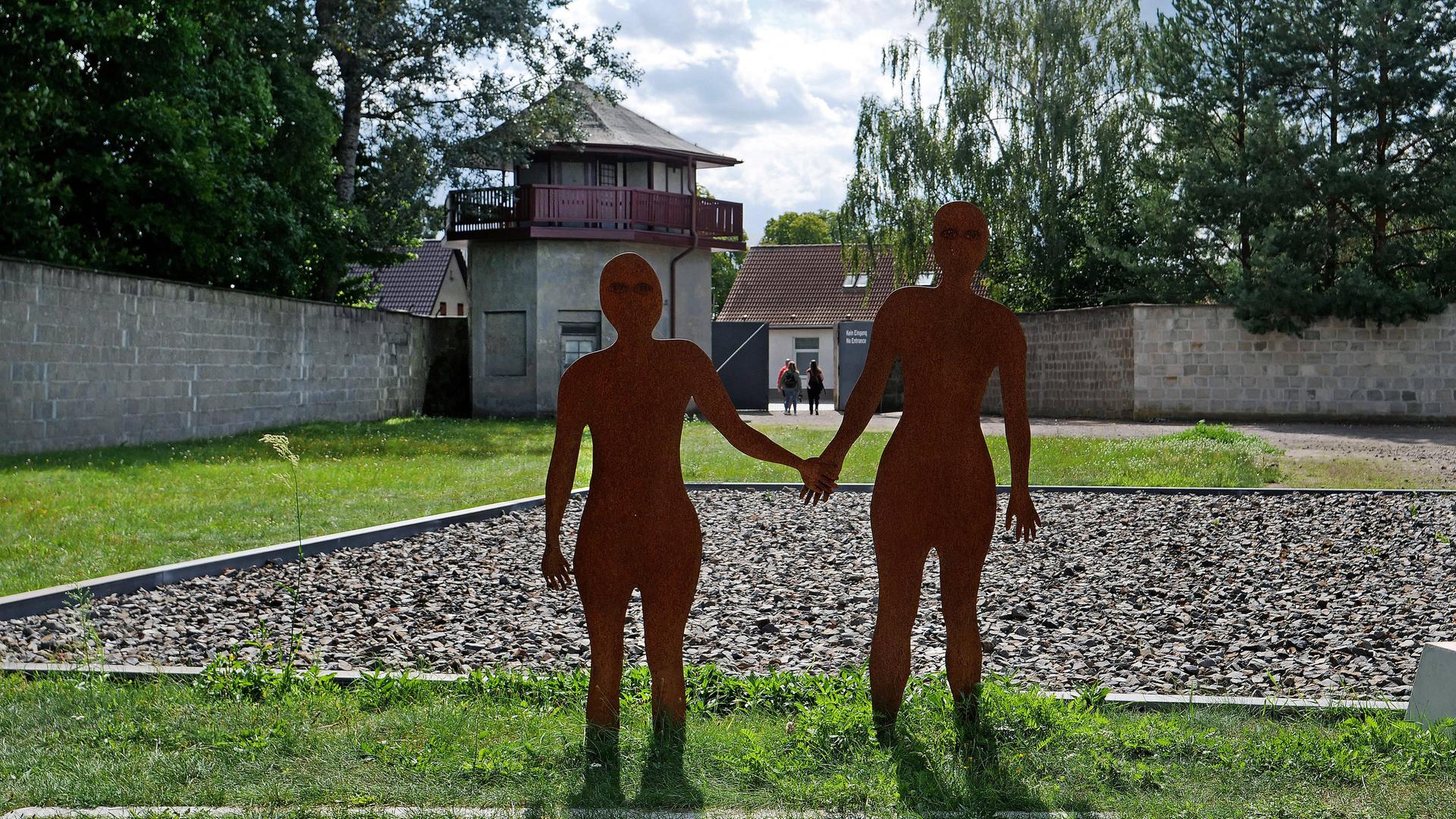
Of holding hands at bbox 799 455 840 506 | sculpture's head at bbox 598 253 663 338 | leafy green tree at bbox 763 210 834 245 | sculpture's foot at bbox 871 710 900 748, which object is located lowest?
sculpture's foot at bbox 871 710 900 748

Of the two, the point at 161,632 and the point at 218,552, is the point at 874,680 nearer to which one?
the point at 161,632

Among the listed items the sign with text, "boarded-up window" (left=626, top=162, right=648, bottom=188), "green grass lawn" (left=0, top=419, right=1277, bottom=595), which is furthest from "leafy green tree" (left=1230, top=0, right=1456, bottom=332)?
"boarded-up window" (left=626, top=162, right=648, bottom=188)

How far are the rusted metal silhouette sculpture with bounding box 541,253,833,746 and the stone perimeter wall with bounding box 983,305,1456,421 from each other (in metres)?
25.1

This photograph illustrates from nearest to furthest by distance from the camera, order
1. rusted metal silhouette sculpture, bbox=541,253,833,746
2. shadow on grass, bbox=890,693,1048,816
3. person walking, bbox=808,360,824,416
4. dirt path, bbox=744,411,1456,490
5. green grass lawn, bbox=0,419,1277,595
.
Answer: shadow on grass, bbox=890,693,1048,816 → rusted metal silhouette sculpture, bbox=541,253,833,746 → green grass lawn, bbox=0,419,1277,595 → dirt path, bbox=744,411,1456,490 → person walking, bbox=808,360,824,416

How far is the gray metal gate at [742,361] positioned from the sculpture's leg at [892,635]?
1237 inches

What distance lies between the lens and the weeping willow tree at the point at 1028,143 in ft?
108

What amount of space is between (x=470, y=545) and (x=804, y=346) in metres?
42.1

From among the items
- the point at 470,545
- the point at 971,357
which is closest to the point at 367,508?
the point at 470,545

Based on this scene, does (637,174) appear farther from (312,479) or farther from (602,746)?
(602,746)

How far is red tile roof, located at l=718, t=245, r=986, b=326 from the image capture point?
5034 cm

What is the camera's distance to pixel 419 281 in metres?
51.7

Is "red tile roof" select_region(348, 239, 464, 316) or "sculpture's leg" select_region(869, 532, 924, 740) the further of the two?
"red tile roof" select_region(348, 239, 464, 316)

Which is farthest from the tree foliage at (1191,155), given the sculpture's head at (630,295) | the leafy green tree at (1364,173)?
the sculpture's head at (630,295)

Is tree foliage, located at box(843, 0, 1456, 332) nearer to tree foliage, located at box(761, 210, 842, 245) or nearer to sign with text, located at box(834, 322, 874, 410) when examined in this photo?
sign with text, located at box(834, 322, 874, 410)
